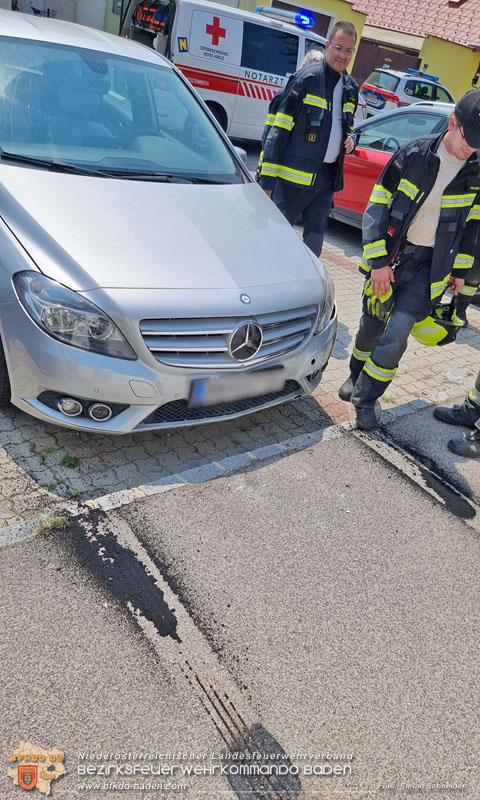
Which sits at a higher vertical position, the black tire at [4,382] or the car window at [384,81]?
the car window at [384,81]

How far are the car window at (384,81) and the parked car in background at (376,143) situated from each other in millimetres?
10587

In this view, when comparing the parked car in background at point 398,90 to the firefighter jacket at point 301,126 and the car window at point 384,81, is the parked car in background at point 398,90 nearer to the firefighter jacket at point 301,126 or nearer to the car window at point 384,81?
the car window at point 384,81

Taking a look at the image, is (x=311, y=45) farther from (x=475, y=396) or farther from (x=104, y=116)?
(x=475, y=396)

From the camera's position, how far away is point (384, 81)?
56.0ft

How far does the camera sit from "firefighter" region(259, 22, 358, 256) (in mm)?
4613

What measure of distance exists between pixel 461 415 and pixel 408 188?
1.61 m

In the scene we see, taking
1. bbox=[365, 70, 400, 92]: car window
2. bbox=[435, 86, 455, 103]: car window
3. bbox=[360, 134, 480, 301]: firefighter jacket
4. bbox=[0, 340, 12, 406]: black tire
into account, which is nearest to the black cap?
bbox=[360, 134, 480, 301]: firefighter jacket

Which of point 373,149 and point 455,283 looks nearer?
point 455,283

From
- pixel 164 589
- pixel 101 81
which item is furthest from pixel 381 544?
pixel 101 81

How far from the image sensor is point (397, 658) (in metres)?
2.56

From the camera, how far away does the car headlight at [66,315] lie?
281 cm

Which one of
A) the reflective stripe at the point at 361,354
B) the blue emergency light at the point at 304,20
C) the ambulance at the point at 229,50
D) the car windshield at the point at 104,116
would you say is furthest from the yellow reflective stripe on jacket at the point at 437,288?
the blue emergency light at the point at 304,20

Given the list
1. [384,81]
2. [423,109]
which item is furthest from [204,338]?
[384,81]

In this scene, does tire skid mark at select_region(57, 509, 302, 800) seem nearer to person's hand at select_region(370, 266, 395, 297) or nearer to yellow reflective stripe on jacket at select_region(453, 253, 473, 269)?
person's hand at select_region(370, 266, 395, 297)
